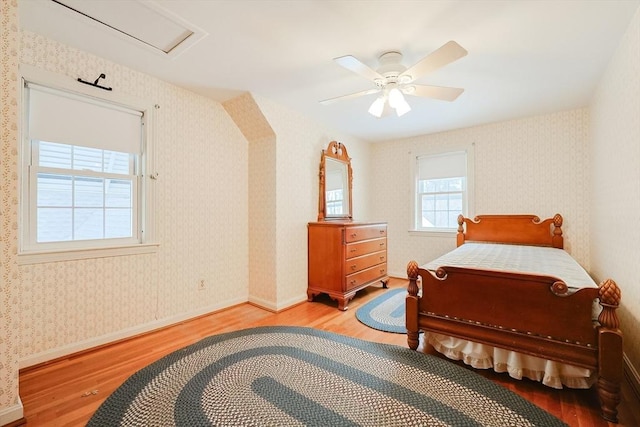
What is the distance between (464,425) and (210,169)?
3.08m

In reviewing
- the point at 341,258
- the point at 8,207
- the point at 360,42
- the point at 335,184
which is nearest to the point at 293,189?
the point at 335,184

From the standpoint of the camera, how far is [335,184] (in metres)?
4.13

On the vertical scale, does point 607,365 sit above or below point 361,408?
above

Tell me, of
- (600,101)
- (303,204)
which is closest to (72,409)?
(303,204)

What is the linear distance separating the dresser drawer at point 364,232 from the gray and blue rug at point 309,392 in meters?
1.38

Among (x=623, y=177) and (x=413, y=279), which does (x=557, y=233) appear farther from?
(x=413, y=279)

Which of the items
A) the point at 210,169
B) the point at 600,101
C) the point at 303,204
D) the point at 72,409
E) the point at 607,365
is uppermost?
the point at 600,101

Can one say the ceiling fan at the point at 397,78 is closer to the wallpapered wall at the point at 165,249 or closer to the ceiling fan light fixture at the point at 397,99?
the ceiling fan light fixture at the point at 397,99

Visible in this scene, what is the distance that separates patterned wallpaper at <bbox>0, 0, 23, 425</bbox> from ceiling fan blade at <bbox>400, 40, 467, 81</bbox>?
235 cm

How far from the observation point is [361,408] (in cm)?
157

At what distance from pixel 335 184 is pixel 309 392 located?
288cm

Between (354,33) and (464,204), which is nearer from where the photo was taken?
(354,33)

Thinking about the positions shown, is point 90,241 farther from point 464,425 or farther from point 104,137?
point 464,425

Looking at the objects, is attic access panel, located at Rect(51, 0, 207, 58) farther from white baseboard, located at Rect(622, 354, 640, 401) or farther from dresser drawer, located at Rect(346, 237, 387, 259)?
white baseboard, located at Rect(622, 354, 640, 401)
